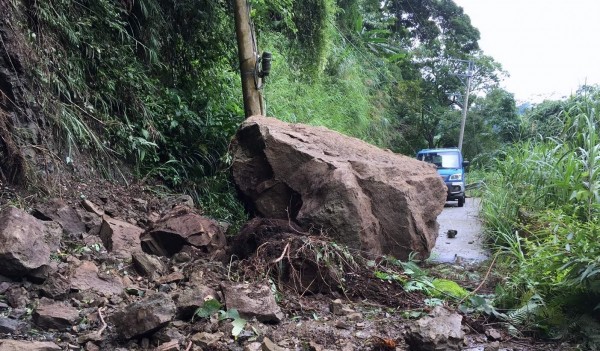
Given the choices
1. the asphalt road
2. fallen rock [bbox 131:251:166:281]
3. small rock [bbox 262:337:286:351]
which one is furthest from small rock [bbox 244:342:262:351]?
the asphalt road

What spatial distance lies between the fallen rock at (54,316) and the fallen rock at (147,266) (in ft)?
2.57

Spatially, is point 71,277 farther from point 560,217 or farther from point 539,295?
point 560,217

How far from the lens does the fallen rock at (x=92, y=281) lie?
3.37 m

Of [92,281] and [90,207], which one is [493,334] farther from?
[90,207]

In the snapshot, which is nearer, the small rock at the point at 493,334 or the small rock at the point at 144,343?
the small rock at the point at 144,343

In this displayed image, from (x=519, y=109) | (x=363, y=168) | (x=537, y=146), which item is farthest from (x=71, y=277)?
(x=519, y=109)

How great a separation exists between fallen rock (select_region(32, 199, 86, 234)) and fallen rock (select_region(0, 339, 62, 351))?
1775 millimetres

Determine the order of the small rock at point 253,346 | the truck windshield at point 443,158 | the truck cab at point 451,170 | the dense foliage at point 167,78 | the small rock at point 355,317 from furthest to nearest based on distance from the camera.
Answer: the truck windshield at point 443,158
the truck cab at point 451,170
the dense foliage at point 167,78
the small rock at point 355,317
the small rock at point 253,346

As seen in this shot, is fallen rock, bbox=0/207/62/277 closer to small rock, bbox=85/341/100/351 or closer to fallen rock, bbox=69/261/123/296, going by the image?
fallen rock, bbox=69/261/123/296

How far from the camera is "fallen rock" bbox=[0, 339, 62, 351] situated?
247cm

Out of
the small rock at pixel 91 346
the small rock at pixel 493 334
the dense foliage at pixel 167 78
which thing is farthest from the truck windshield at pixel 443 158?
the small rock at pixel 91 346

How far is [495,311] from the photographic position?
3.94 m

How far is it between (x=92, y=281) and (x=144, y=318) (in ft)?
2.92

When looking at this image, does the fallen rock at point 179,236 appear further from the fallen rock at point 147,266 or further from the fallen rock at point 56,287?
the fallen rock at point 56,287
